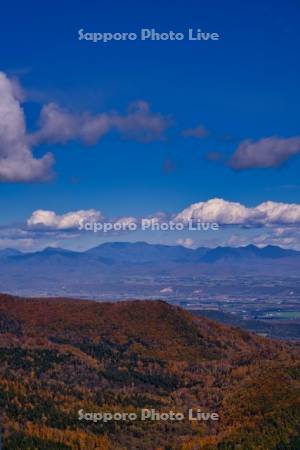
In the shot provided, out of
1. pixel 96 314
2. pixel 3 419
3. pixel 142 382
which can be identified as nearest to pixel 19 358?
pixel 142 382

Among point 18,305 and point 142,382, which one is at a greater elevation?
point 18,305

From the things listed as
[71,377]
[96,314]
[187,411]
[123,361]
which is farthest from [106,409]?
[96,314]

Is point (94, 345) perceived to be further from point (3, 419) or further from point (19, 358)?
point (3, 419)

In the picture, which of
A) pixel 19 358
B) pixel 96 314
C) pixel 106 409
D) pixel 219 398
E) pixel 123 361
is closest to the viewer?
pixel 106 409

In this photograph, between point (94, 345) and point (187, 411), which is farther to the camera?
point (94, 345)

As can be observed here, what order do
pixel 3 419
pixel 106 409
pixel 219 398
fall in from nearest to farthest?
1. pixel 3 419
2. pixel 106 409
3. pixel 219 398

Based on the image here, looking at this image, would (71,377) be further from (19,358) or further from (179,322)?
(179,322)
